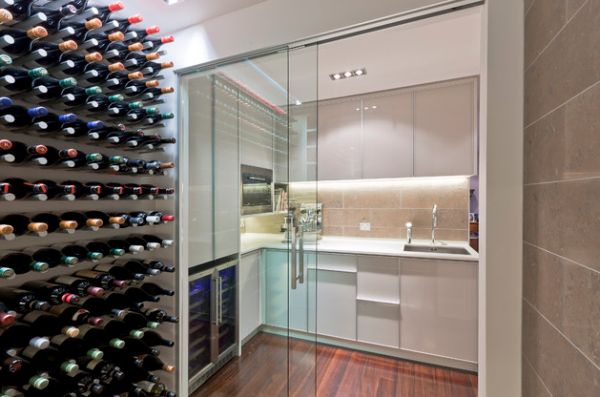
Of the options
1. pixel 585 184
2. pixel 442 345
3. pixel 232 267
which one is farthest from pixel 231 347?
pixel 585 184

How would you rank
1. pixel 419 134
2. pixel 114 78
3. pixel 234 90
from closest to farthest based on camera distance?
pixel 114 78 → pixel 234 90 → pixel 419 134

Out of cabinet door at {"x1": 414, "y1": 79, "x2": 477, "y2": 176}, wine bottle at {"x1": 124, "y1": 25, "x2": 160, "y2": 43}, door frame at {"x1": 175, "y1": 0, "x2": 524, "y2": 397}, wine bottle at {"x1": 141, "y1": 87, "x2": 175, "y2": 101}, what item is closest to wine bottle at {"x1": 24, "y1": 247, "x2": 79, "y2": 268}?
wine bottle at {"x1": 141, "y1": 87, "x2": 175, "y2": 101}

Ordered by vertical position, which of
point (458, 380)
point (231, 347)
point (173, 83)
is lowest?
point (458, 380)

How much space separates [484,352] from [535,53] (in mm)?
1075

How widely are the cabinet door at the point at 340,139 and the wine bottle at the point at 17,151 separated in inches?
89.2

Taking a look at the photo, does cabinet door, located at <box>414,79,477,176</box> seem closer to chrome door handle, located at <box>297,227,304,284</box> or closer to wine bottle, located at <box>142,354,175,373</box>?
chrome door handle, located at <box>297,227,304,284</box>

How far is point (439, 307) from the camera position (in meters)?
2.09

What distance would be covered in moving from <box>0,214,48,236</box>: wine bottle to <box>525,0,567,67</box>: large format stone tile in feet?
5.58

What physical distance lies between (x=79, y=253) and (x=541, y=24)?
1875 millimetres

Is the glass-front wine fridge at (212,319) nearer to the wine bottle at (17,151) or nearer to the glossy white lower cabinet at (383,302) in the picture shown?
the glossy white lower cabinet at (383,302)

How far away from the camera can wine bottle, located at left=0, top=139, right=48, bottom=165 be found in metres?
0.84

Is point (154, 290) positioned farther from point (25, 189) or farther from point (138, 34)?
point (138, 34)

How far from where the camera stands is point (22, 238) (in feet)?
3.33

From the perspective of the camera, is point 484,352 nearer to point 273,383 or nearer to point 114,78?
point 273,383
